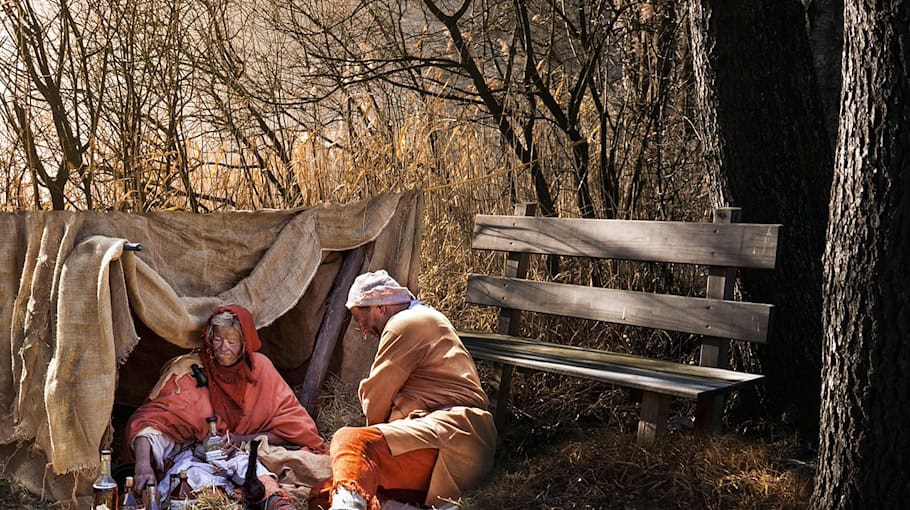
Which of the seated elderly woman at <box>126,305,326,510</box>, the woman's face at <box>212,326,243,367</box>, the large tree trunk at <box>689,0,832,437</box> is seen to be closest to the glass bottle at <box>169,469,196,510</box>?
the seated elderly woman at <box>126,305,326,510</box>

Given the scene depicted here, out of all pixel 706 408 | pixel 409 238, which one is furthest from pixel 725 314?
pixel 409 238

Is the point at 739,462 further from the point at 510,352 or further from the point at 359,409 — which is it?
the point at 359,409

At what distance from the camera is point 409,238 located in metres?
5.75

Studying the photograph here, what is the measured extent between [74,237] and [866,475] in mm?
3332

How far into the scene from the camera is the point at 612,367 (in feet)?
15.5

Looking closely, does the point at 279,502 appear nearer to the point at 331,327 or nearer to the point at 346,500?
the point at 346,500

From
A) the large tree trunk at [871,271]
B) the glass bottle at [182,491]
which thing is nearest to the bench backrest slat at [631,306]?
the large tree trunk at [871,271]

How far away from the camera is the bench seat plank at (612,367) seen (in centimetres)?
428

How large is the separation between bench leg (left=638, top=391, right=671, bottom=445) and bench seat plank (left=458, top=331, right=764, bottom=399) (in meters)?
0.08

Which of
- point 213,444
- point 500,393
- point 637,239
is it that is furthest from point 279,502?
point 637,239

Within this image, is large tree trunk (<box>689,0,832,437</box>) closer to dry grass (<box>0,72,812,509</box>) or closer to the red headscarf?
dry grass (<box>0,72,812,509</box>)

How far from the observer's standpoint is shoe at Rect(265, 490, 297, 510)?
14.0 ft

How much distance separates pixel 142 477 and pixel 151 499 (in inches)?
6.1

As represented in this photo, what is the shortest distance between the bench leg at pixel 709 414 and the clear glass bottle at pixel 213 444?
2.19 meters
